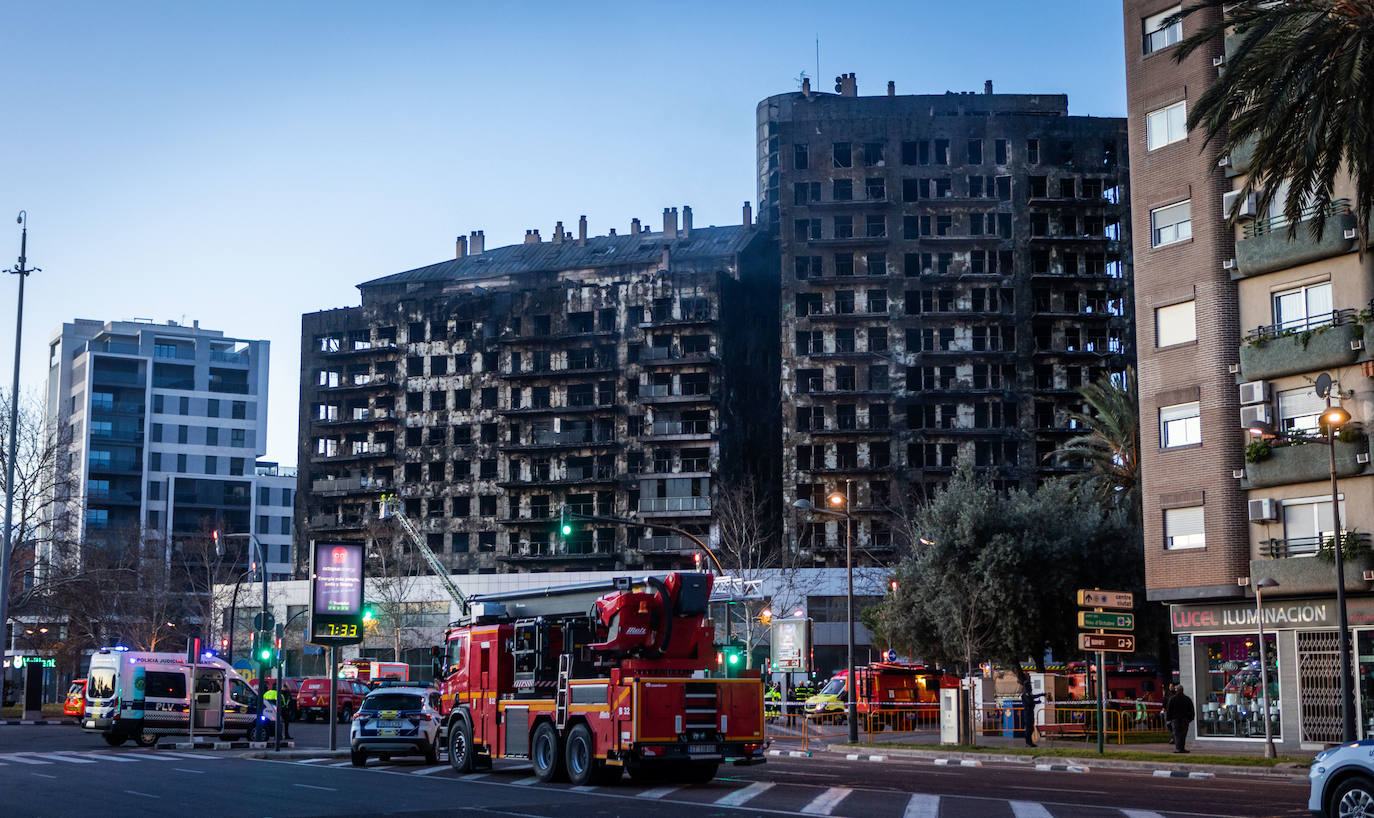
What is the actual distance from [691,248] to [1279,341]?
77.3 m

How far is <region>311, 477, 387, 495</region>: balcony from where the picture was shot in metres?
112

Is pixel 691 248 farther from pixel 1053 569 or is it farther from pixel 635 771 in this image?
pixel 635 771

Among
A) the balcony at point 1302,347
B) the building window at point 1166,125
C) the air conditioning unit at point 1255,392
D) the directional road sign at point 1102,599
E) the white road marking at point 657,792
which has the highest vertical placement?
the building window at point 1166,125

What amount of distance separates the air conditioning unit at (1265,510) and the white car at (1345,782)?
24.2 metres

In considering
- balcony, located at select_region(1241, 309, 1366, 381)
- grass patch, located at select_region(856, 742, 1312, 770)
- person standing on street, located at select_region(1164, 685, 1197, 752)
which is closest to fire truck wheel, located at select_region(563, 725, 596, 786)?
grass patch, located at select_region(856, 742, 1312, 770)

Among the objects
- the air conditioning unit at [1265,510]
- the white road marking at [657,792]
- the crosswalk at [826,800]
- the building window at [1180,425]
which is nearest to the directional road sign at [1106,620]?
the air conditioning unit at [1265,510]

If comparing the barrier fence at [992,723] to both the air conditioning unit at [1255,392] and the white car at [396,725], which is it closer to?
the air conditioning unit at [1255,392]

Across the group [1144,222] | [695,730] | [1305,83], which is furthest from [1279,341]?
[695,730]

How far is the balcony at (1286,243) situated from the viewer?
36688 mm

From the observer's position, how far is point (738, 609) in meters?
82.9

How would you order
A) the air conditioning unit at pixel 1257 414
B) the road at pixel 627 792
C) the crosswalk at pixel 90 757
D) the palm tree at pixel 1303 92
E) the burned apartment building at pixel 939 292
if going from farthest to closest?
the burned apartment building at pixel 939 292 < the air conditioning unit at pixel 1257 414 < the crosswalk at pixel 90 757 < the palm tree at pixel 1303 92 < the road at pixel 627 792

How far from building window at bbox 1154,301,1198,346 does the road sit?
15.2 meters

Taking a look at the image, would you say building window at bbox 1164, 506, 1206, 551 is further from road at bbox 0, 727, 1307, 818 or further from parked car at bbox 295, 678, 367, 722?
parked car at bbox 295, 678, 367, 722

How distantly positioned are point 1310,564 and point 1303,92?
50.2 ft
